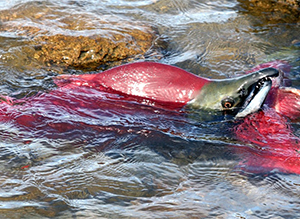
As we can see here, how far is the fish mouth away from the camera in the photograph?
401cm

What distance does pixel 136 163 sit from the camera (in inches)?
137

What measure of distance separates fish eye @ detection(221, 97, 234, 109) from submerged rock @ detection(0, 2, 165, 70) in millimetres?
1826

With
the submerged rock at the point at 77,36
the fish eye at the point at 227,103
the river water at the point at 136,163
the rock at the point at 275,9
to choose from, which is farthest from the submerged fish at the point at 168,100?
the rock at the point at 275,9

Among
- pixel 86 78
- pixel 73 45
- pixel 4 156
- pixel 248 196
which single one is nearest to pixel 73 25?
pixel 73 45

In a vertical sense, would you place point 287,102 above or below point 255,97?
below

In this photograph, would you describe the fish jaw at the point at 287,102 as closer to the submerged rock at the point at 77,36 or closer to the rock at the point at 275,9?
the submerged rock at the point at 77,36

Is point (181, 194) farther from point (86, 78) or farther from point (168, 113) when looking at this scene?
point (86, 78)

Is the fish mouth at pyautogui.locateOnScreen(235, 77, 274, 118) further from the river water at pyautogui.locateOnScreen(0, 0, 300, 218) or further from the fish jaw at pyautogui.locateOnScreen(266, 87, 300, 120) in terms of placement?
the fish jaw at pyautogui.locateOnScreen(266, 87, 300, 120)

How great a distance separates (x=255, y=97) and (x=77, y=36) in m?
2.74

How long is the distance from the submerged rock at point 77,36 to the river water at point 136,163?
0.53ft

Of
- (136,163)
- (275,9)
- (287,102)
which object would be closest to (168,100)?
(136,163)

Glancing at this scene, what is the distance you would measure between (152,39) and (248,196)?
3.44 m

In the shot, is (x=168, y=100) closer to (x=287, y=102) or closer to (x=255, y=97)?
(x=255, y=97)

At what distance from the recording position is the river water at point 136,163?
2.94 m
